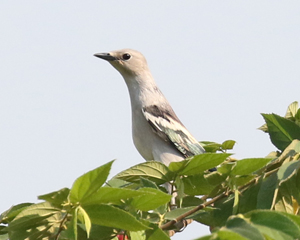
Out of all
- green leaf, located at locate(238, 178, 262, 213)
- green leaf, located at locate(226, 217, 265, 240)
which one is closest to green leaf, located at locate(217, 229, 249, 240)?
green leaf, located at locate(226, 217, 265, 240)

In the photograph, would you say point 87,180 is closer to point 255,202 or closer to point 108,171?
point 108,171

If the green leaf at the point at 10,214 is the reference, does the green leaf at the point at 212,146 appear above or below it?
above

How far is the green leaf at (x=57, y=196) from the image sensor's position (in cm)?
278

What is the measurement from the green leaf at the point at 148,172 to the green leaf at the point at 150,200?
40 centimetres

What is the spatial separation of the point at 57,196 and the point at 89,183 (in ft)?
0.99

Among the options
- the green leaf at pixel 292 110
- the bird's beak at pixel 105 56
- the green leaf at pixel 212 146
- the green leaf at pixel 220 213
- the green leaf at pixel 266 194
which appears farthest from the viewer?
the bird's beak at pixel 105 56

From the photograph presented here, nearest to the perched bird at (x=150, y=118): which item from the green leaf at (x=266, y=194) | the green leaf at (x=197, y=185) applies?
the green leaf at (x=197, y=185)

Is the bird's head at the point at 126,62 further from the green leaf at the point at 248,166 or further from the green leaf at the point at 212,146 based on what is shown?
the green leaf at the point at 248,166

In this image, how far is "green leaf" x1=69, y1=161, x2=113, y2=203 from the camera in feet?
8.40

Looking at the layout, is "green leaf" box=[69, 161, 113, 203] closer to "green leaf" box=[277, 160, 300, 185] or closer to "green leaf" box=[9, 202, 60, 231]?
"green leaf" box=[9, 202, 60, 231]

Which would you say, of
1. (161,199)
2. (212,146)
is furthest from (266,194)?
(212,146)

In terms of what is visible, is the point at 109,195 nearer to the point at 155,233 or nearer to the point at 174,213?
the point at 155,233

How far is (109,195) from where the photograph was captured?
2.79 metres

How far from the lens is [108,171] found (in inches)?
101
